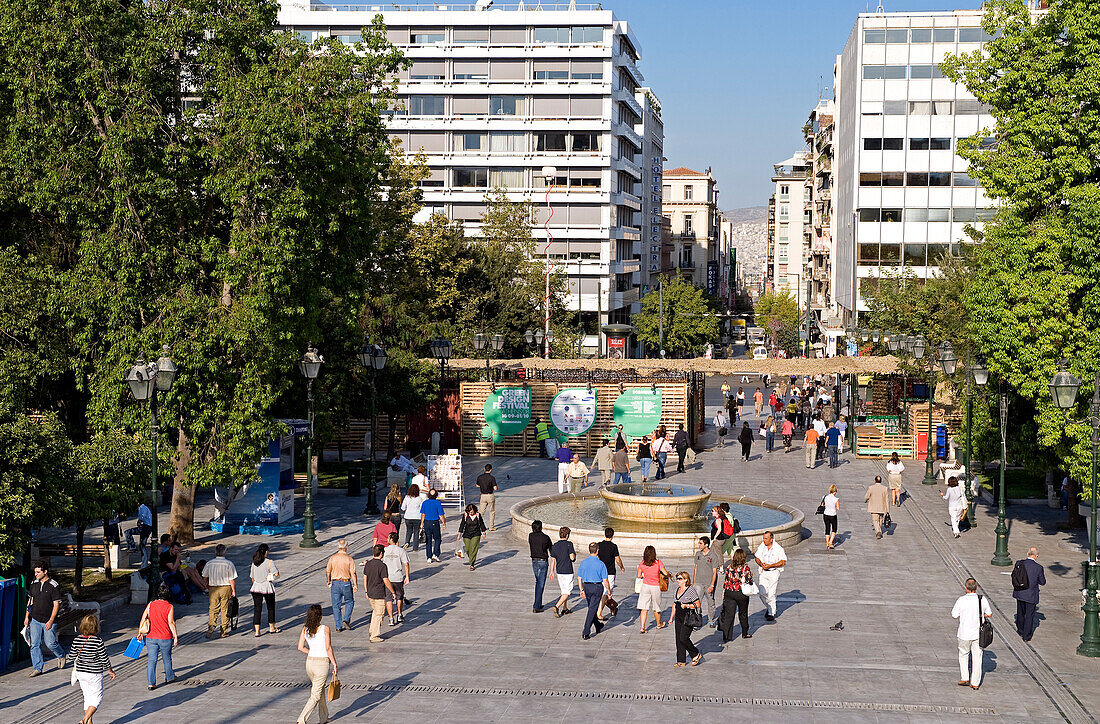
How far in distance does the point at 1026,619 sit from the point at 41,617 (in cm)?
1400

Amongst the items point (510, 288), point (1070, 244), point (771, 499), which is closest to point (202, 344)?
point (771, 499)

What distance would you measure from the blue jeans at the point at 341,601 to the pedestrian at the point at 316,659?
412cm

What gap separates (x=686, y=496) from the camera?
25.3 metres

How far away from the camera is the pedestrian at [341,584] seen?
17.4m

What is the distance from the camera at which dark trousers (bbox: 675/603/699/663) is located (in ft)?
51.0

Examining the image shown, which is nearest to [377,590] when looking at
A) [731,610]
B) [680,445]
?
[731,610]

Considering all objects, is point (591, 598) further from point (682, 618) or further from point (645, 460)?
point (645, 460)

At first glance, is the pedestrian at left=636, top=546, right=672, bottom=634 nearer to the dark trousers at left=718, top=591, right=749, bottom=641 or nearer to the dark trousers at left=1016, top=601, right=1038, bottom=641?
the dark trousers at left=718, top=591, right=749, bottom=641

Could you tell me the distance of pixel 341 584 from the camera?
17484 millimetres

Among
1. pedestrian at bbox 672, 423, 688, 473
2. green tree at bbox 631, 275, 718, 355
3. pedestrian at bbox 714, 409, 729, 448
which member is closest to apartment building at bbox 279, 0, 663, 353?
green tree at bbox 631, 275, 718, 355

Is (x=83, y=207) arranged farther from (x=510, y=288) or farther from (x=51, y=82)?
(x=510, y=288)

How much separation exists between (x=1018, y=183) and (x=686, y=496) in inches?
372

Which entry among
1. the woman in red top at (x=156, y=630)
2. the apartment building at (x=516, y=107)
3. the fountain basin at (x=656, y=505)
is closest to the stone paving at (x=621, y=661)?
the woman in red top at (x=156, y=630)

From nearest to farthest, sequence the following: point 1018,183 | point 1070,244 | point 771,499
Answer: point 1070,244, point 1018,183, point 771,499
